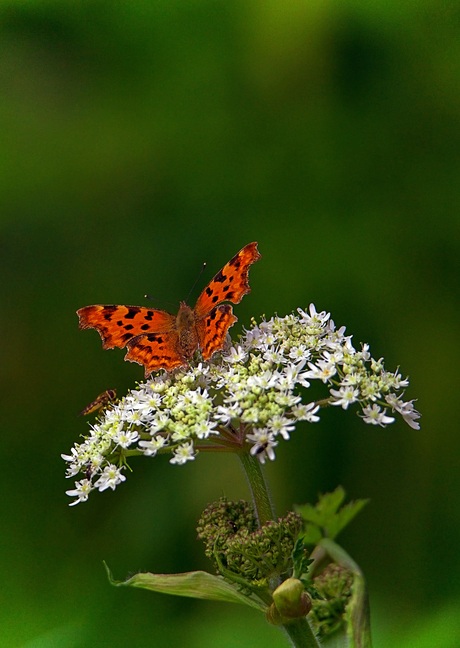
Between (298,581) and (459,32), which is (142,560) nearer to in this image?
(298,581)

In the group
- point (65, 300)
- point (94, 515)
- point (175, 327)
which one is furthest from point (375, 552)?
point (65, 300)

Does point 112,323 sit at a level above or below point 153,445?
above

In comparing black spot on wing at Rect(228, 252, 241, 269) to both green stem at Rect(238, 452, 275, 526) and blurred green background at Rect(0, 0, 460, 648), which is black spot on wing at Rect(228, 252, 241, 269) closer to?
green stem at Rect(238, 452, 275, 526)

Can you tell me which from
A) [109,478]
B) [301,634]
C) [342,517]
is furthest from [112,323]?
[301,634]

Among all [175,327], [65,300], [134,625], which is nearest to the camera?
[175,327]

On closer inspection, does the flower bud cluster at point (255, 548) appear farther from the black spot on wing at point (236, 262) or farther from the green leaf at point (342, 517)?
the black spot on wing at point (236, 262)

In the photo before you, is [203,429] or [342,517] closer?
[203,429]

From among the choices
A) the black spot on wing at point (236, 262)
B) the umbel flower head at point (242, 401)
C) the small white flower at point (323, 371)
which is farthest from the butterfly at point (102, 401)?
the small white flower at point (323, 371)

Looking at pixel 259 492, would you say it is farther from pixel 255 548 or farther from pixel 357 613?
pixel 357 613
